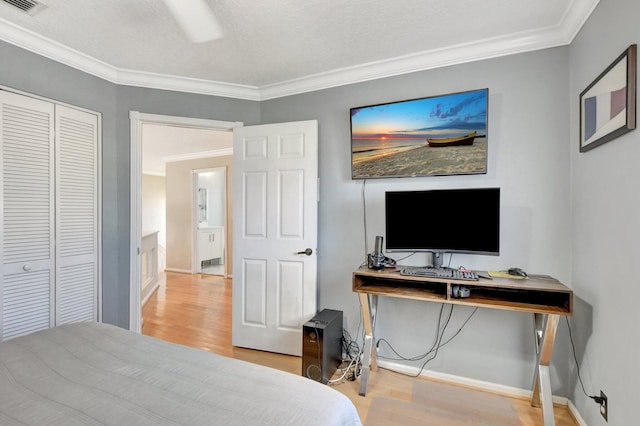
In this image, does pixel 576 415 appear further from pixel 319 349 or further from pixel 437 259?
pixel 319 349

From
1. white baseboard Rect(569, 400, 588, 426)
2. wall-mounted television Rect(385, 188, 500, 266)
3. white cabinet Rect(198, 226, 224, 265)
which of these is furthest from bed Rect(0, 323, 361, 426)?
white cabinet Rect(198, 226, 224, 265)

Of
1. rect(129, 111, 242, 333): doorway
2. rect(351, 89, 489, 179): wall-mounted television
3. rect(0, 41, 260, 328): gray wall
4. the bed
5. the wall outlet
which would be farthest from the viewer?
rect(129, 111, 242, 333): doorway

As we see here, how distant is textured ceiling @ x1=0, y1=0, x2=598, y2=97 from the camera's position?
1.81m

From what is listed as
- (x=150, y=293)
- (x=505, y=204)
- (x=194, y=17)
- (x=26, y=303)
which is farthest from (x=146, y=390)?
(x=150, y=293)

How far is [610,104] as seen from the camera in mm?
1510

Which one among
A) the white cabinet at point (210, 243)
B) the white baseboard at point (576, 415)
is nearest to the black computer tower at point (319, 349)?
the white baseboard at point (576, 415)

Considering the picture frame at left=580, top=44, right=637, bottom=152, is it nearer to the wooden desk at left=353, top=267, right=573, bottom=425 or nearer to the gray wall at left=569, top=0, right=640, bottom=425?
the gray wall at left=569, top=0, right=640, bottom=425

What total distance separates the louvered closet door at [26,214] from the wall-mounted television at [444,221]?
2545 millimetres

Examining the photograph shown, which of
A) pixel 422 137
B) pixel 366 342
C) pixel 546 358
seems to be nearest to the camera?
pixel 546 358

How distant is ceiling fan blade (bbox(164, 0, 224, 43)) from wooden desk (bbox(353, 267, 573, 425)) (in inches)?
65.7

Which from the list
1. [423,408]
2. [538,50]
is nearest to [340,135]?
[538,50]

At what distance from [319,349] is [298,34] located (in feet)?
7.36

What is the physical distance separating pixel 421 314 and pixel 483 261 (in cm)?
62

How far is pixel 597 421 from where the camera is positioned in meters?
1.63
